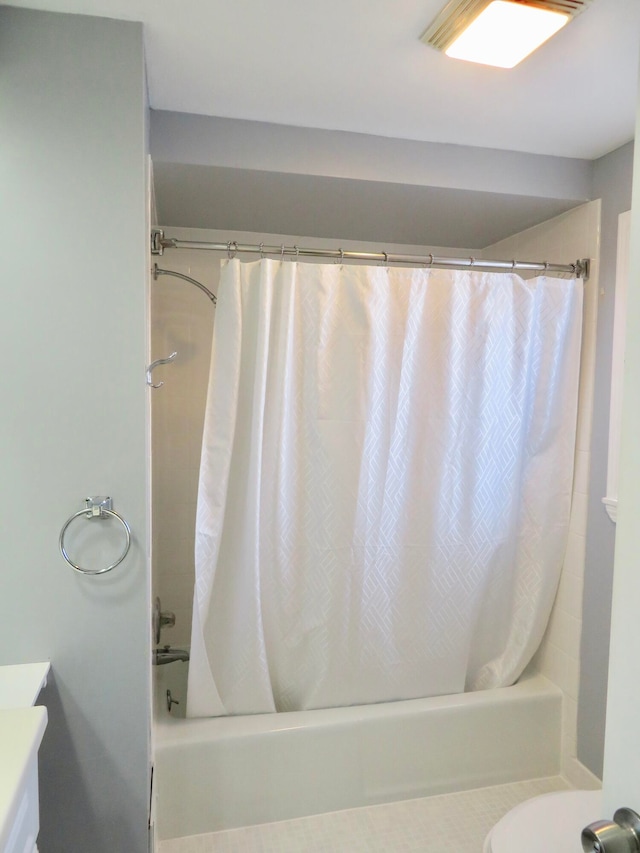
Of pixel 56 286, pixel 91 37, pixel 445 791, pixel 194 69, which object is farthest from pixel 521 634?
pixel 91 37

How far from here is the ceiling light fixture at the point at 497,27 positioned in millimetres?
1224

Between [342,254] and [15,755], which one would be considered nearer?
[15,755]

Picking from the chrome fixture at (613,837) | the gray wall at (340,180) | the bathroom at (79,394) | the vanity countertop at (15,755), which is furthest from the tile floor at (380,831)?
the gray wall at (340,180)

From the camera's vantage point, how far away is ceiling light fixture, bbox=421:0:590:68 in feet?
4.01

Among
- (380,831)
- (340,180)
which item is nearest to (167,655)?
(380,831)

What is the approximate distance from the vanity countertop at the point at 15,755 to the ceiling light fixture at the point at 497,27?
5.41 feet

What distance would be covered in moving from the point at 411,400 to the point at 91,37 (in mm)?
1352

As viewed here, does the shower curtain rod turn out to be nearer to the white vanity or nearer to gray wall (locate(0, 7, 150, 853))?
gray wall (locate(0, 7, 150, 853))

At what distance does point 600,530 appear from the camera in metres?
2.10

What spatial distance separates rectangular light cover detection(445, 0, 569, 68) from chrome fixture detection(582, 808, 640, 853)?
A: 4.59 ft

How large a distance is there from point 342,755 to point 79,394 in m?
1.46

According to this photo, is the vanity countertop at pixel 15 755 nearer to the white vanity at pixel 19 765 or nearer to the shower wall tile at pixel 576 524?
the white vanity at pixel 19 765

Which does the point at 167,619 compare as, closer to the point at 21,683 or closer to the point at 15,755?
the point at 21,683

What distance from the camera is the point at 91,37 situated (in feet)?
4.51
